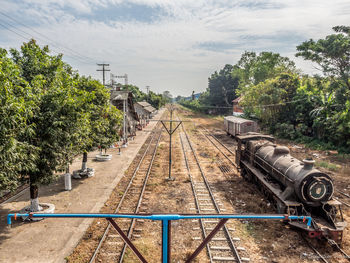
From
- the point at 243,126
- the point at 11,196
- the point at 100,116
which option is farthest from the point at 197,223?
the point at 243,126

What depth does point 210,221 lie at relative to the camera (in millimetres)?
11000

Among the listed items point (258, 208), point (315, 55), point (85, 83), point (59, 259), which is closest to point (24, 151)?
point (59, 259)

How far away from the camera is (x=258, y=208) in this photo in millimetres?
12023

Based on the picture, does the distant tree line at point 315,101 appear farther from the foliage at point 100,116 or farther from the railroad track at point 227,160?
the foliage at point 100,116

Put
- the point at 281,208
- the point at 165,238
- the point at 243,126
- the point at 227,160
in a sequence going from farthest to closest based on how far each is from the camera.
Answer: the point at 243,126
the point at 227,160
the point at 281,208
the point at 165,238

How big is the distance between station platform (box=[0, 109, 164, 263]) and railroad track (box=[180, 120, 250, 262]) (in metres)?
4.96

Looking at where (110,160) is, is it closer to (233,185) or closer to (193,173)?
(193,173)

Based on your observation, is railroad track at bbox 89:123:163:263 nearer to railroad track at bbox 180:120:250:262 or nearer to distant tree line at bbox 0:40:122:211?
railroad track at bbox 180:120:250:262

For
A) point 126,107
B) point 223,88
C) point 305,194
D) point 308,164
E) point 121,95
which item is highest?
point 223,88

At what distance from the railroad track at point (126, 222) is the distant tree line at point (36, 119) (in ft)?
11.6

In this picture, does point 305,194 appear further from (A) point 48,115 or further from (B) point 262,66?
(B) point 262,66

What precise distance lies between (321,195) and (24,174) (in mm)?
11799

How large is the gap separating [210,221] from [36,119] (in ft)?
27.6

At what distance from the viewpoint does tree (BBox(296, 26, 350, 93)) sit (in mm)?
25297
